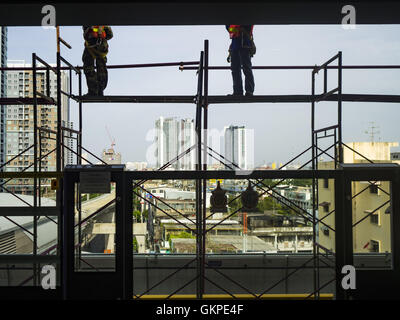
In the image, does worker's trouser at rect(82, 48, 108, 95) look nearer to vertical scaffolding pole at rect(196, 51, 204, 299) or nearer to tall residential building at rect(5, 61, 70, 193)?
tall residential building at rect(5, 61, 70, 193)

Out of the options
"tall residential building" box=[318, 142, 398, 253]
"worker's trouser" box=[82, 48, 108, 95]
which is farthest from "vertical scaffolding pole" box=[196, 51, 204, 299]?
"tall residential building" box=[318, 142, 398, 253]

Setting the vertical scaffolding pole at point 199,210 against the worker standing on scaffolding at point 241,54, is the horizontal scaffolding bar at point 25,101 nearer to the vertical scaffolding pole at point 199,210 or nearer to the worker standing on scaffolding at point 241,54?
the vertical scaffolding pole at point 199,210

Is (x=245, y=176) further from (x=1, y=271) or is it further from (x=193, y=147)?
(x=1, y=271)

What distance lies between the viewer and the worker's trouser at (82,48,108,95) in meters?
5.59

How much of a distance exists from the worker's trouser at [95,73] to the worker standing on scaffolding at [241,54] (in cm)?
284

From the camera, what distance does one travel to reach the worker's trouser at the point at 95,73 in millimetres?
5588

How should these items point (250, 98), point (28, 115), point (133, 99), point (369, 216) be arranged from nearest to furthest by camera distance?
point (250, 98) < point (133, 99) < point (369, 216) < point (28, 115)

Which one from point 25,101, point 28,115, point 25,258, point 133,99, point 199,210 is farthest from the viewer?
point 28,115

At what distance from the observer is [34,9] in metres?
2.66

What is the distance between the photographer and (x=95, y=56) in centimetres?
571

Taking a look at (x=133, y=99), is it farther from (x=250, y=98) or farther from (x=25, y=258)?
(x=25, y=258)

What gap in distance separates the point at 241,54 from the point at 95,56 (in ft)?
10.4

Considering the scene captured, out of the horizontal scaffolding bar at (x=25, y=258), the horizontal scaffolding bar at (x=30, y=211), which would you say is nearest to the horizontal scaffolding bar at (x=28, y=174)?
the horizontal scaffolding bar at (x=30, y=211)

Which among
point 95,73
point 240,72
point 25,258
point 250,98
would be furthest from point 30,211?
point 240,72
